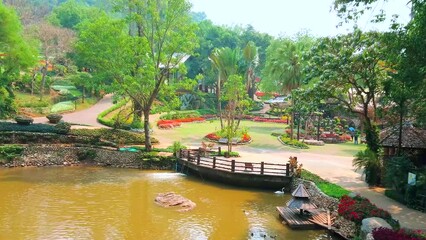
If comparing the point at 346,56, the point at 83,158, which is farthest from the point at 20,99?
A: the point at 346,56

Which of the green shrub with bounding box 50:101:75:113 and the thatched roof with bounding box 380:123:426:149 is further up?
the green shrub with bounding box 50:101:75:113

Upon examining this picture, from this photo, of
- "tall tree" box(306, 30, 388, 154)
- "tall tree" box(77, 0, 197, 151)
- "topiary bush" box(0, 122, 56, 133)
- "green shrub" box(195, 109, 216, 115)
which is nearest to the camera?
"tall tree" box(306, 30, 388, 154)

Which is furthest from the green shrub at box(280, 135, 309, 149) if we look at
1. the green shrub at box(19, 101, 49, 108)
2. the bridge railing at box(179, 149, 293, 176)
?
the green shrub at box(19, 101, 49, 108)

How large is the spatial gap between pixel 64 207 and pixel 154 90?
15148 mm

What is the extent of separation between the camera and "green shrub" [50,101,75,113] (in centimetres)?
4926

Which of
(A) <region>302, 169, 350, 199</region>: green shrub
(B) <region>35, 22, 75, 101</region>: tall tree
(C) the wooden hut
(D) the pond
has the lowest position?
(D) the pond

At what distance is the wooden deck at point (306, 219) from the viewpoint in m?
19.7

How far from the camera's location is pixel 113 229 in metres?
19.1

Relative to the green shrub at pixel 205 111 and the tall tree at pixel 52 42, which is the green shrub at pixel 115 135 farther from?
the green shrub at pixel 205 111

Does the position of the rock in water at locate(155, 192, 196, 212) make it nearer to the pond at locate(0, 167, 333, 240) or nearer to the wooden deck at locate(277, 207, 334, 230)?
the pond at locate(0, 167, 333, 240)

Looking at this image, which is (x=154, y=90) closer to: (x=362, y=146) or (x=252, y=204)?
(x=252, y=204)

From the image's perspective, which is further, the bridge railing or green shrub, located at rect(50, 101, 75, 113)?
green shrub, located at rect(50, 101, 75, 113)

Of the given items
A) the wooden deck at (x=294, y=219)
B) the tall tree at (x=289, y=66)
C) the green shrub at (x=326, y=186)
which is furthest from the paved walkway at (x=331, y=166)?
the tall tree at (x=289, y=66)

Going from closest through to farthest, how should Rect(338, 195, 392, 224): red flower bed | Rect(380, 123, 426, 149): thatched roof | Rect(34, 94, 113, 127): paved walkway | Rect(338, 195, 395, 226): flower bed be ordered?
1. Rect(338, 195, 395, 226): flower bed
2. Rect(338, 195, 392, 224): red flower bed
3. Rect(380, 123, 426, 149): thatched roof
4. Rect(34, 94, 113, 127): paved walkway
